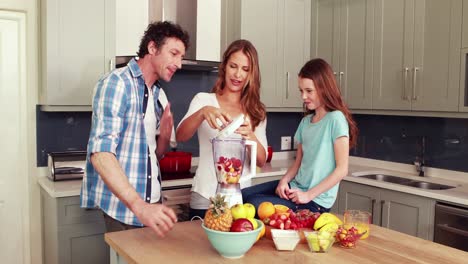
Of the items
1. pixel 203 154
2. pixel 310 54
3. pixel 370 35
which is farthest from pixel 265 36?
pixel 203 154

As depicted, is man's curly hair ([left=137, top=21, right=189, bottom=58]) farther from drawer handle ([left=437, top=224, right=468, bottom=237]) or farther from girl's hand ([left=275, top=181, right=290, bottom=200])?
drawer handle ([left=437, top=224, right=468, bottom=237])

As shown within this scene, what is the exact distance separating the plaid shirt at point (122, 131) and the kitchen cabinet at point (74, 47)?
109cm

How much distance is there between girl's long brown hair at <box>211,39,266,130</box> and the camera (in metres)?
1.98

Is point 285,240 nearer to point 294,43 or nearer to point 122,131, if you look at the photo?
point 122,131

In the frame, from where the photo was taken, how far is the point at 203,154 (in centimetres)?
204

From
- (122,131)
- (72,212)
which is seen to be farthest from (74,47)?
(122,131)

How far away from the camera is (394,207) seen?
307cm

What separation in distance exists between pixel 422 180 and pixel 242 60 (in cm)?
198

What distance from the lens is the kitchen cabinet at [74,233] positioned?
8.69ft

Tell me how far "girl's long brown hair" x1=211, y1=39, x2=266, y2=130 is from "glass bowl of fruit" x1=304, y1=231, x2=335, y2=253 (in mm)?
728

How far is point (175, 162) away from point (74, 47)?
1.01 m

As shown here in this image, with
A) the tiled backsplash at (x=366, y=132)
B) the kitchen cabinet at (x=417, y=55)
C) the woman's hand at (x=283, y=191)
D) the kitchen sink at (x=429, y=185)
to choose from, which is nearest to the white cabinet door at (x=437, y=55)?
the kitchen cabinet at (x=417, y=55)

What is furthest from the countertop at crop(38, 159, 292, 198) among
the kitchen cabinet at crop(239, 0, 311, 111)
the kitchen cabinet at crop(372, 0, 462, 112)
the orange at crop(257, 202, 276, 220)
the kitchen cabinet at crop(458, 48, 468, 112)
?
the kitchen cabinet at crop(458, 48, 468, 112)

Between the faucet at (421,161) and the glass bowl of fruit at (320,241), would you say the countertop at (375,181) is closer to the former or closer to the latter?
the faucet at (421,161)
